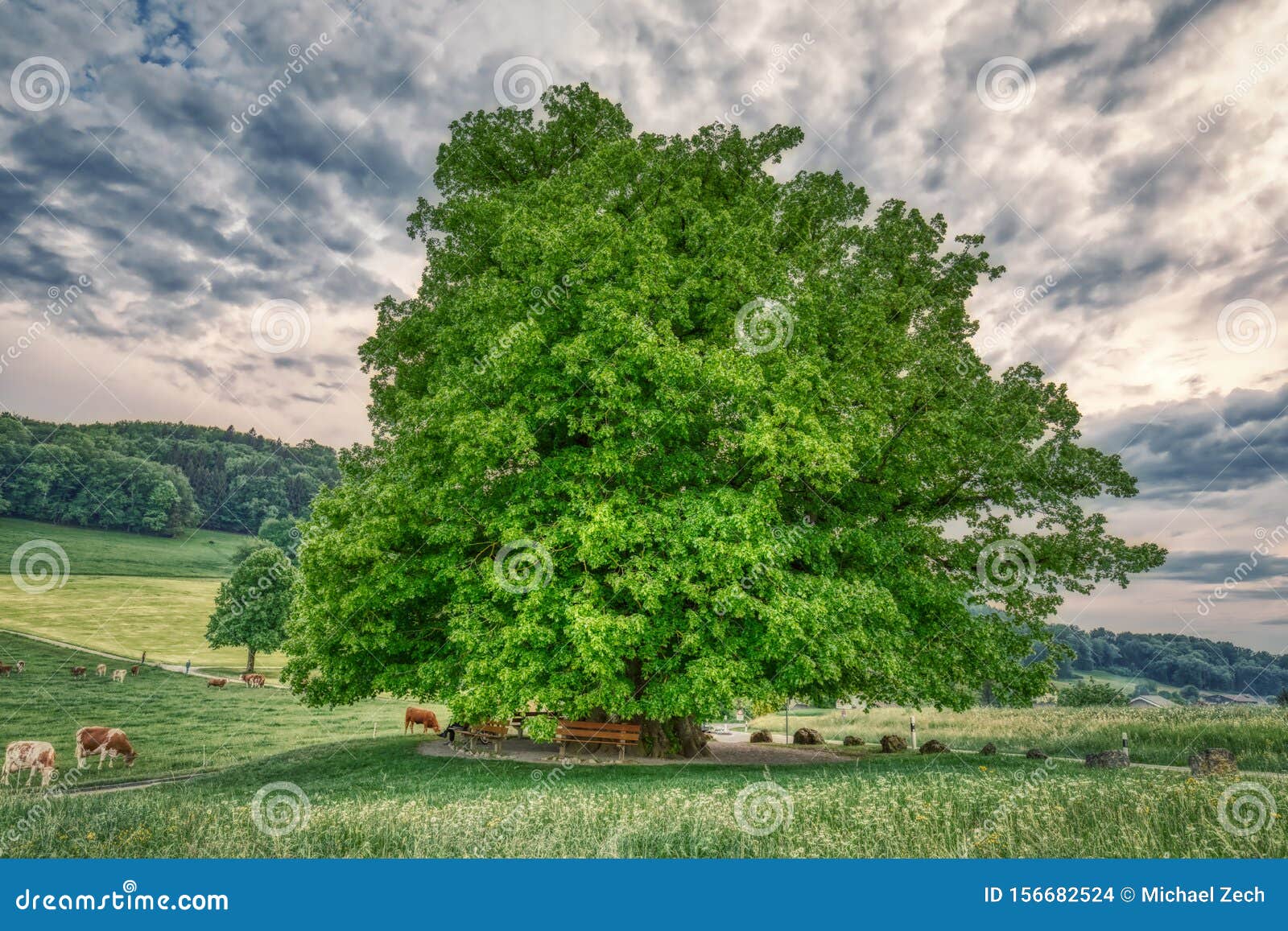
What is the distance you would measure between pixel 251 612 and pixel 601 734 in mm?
44037

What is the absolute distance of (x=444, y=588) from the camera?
19.0 m

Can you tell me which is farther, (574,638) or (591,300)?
(591,300)

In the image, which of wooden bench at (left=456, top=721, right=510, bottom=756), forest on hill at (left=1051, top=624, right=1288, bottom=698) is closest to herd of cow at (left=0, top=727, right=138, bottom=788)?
wooden bench at (left=456, top=721, right=510, bottom=756)

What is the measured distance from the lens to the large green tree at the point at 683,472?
1591cm

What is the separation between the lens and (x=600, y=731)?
2134 centimetres

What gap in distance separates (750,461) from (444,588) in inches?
350

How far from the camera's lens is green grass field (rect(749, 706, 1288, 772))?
20.0 metres

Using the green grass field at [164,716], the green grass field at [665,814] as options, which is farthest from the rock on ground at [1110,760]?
the green grass field at [164,716]

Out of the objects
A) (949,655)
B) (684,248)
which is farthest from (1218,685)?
(684,248)

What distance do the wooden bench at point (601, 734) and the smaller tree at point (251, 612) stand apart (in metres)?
38.3

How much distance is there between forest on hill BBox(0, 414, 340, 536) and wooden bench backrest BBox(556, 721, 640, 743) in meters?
Answer: 70.9

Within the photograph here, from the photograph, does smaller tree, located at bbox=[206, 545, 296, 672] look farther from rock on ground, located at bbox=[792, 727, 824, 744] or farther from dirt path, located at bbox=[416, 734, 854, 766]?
rock on ground, located at bbox=[792, 727, 824, 744]

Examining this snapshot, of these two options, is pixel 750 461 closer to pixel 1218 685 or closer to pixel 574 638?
pixel 574 638

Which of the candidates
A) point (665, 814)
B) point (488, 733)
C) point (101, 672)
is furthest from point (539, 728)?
point (101, 672)
